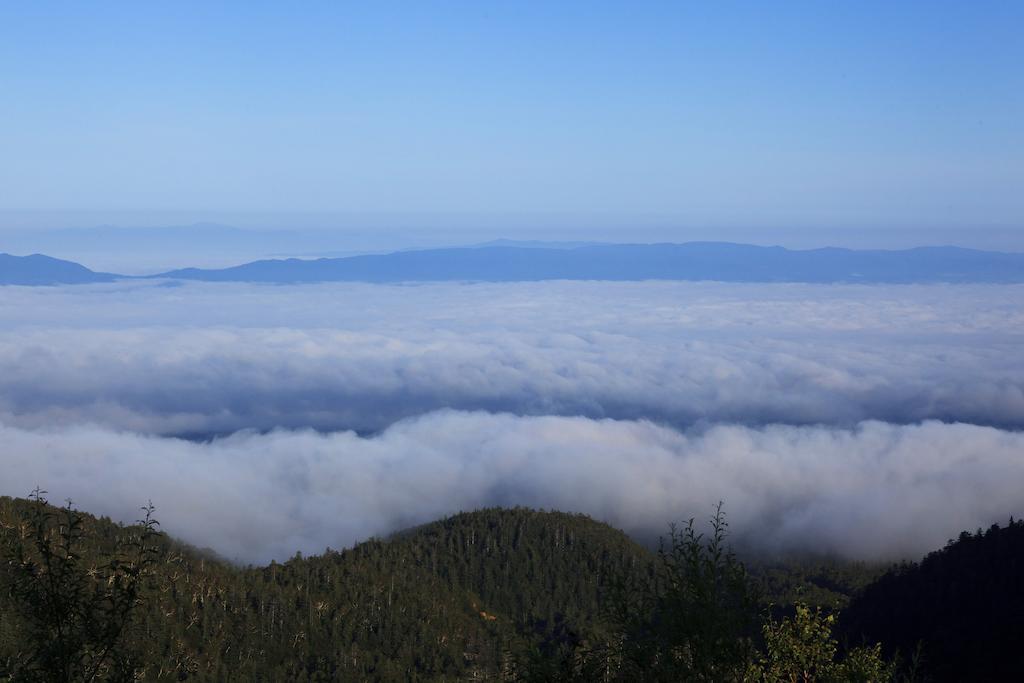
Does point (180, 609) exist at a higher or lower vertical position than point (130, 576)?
lower

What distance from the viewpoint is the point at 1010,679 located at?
109 m

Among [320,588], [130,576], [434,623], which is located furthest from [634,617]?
[320,588]

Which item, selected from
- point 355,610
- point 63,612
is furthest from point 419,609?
point 63,612

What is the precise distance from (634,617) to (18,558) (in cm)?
1470

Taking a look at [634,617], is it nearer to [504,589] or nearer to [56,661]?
[56,661]

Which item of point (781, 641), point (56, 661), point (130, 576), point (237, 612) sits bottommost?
point (237, 612)

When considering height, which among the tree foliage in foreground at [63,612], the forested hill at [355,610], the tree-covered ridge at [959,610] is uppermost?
→ the tree foliage in foreground at [63,612]

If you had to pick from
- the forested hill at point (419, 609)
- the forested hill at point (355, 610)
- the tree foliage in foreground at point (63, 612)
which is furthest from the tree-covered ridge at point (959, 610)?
the tree foliage in foreground at point (63, 612)

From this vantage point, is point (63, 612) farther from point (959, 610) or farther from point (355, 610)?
point (959, 610)

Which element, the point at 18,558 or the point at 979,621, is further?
the point at 979,621

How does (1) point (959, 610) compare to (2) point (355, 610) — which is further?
(2) point (355, 610)

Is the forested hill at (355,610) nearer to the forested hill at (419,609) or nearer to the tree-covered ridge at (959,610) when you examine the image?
the forested hill at (419,609)

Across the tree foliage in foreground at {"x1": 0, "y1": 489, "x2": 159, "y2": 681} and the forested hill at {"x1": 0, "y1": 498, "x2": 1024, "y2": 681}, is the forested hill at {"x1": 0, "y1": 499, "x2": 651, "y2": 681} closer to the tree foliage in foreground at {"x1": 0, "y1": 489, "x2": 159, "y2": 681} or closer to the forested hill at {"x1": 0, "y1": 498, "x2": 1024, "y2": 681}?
the forested hill at {"x1": 0, "y1": 498, "x2": 1024, "y2": 681}

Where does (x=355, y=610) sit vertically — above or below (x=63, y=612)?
below
